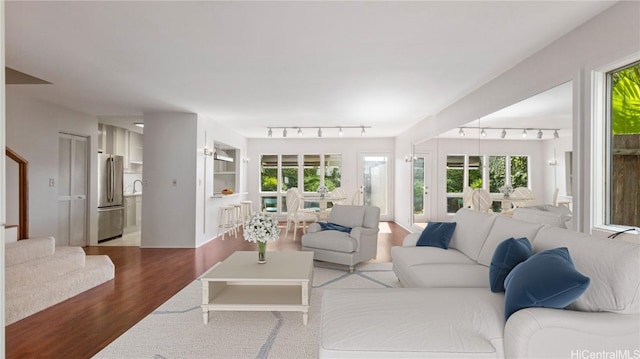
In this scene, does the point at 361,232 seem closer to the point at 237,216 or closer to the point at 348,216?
the point at 348,216

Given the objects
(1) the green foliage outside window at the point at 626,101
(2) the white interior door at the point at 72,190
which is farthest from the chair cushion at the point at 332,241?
(2) the white interior door at the point at 72,190

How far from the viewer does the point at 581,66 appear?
2746 mm

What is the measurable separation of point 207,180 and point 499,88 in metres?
5.21

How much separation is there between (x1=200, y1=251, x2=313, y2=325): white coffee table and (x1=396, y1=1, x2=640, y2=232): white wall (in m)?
2.35

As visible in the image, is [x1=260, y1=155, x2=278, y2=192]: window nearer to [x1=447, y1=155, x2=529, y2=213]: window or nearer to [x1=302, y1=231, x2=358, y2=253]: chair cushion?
[x1=302, y1=231, x2=358, y2=253]: chair cushion

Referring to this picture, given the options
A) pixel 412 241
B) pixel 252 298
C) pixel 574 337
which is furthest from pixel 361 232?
pixel 574 337

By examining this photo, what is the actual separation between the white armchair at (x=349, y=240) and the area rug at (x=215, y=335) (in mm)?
1083

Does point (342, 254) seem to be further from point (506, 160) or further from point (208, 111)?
point (208, 111)

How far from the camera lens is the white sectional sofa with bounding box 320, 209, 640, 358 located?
63.0 inches

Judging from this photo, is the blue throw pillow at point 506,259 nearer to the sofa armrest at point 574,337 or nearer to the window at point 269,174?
the sofa armrest at point 574,337

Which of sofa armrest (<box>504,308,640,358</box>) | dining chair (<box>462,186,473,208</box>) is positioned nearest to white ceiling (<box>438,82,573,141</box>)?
dining chair (<box>462,186,473,208</box>)

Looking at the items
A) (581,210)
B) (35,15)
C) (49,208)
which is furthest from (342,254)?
(49,208)

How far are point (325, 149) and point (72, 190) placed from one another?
5993 millimetres

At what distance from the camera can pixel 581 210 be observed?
2783mm
